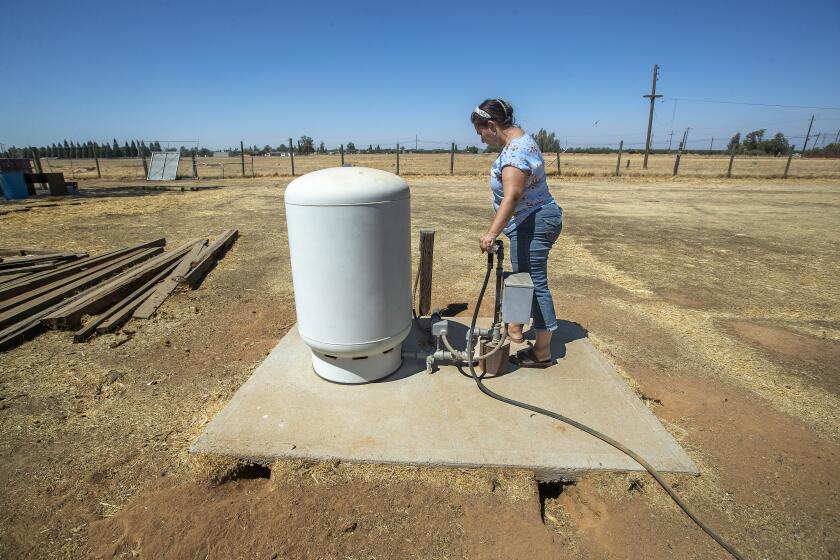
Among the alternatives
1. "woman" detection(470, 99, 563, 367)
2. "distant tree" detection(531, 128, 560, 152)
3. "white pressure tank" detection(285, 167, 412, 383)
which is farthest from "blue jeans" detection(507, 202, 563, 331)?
"distant tree" detection(531, 128, 560, 152)

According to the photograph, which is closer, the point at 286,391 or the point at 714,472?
the point at 714,472

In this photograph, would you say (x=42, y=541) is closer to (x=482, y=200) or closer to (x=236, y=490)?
(x=236, y=490)

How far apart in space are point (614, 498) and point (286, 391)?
84.3 inches

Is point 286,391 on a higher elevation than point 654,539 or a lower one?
higher

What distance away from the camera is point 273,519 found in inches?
84.4

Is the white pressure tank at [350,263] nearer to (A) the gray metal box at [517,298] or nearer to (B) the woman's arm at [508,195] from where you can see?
(B) the woman's arm at [508,195]

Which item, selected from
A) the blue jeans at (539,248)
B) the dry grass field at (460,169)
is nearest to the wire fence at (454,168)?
the dry grass field at (460,169)

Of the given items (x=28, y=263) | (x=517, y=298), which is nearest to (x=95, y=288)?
(x=28, y=263)

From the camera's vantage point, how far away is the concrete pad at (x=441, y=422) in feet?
7.97

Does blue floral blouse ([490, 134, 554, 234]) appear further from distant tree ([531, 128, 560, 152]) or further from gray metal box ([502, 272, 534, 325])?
distant tree ([531, 128, 560, 152])

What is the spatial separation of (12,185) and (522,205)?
1734 cm

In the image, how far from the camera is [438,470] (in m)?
2.40

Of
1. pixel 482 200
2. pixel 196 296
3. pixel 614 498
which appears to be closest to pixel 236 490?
pixel 614 498

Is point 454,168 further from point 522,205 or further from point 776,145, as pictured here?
point 776,145
